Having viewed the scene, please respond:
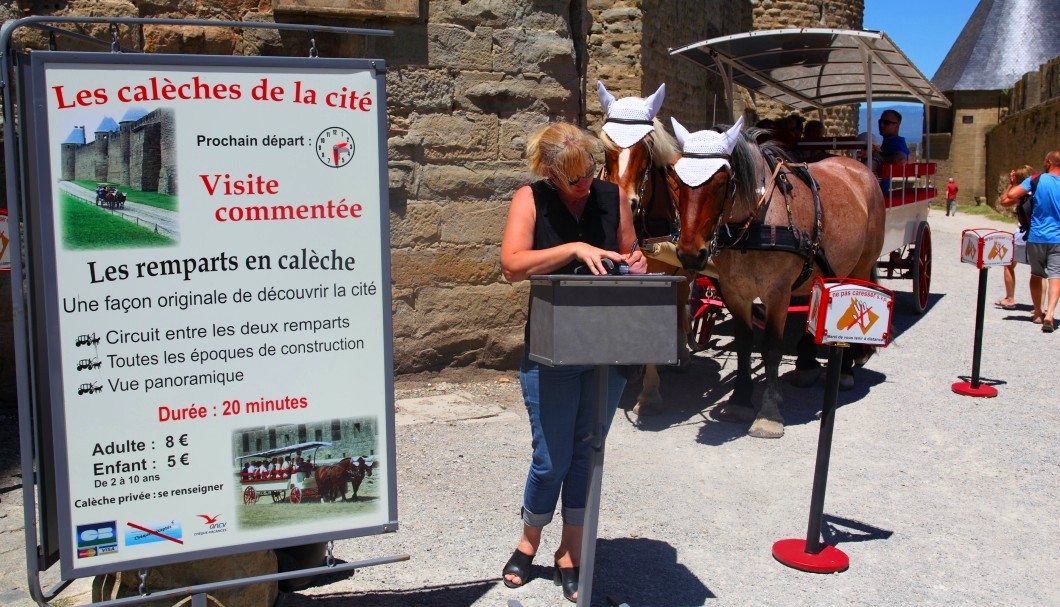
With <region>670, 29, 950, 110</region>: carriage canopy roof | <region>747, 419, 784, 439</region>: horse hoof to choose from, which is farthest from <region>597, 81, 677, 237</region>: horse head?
<region>670, 29, 950, 110</region>: carriage canopy roof

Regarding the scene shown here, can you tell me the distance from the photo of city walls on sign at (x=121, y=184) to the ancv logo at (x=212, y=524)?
0.88 meters

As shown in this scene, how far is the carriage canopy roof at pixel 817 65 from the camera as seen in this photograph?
769 cm

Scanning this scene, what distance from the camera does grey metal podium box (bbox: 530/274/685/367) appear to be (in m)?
2.95

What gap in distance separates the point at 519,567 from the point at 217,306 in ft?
5.42

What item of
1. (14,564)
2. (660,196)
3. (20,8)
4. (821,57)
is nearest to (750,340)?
(660,196)

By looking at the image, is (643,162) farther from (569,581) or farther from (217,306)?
(217,306)

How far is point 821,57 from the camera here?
29.0ft

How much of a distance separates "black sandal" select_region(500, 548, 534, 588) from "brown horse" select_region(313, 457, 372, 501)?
0.90 meters

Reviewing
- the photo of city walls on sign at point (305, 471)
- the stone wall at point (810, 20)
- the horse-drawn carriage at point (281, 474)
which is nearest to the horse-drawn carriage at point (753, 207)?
the photo of city walls on sign at point (305, 471)

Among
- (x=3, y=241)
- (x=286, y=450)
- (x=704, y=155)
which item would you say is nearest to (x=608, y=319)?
(x=286, y=450)

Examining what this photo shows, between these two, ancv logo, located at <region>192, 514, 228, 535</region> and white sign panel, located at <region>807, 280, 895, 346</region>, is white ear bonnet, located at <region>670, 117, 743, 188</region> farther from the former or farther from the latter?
ancv logo, located at <region>192, 514, 228, 535</region>

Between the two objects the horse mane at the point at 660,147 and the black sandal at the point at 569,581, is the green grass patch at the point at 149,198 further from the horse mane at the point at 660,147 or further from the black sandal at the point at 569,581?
the horse mane at the point at 660,147

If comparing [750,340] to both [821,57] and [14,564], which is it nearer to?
[821,57]

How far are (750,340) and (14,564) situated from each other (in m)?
4.54
